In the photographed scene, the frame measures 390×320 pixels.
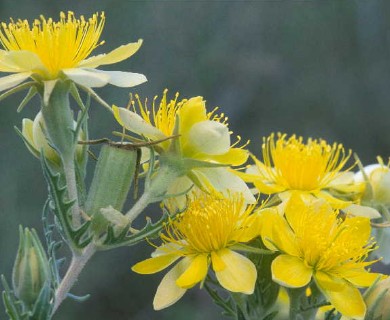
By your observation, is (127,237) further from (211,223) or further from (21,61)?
(21,61)

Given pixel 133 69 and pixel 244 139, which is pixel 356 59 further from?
pixel 133 69

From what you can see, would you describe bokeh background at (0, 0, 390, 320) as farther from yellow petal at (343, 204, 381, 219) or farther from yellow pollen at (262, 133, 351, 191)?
yellow petal at (343, 204, 381, 219)

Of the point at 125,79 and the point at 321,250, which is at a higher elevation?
the point at 125,79

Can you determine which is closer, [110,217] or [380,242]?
[110,217]

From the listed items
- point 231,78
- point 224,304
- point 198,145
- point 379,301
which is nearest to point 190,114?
point 198,145

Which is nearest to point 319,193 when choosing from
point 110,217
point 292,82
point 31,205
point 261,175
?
point 261,175

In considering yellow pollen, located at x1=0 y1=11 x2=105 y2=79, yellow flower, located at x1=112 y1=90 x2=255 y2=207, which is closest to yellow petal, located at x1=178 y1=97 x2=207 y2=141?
yellow flower, located at x1=112 y1=90 x2=255 y2=207
